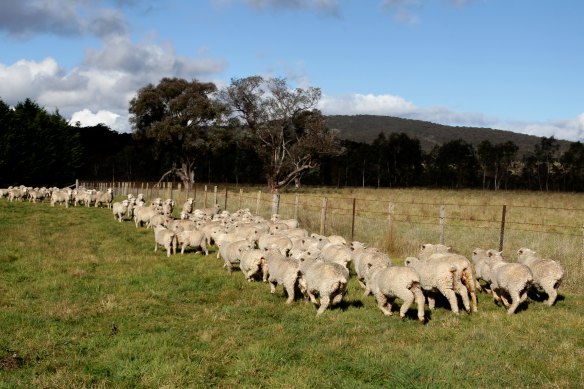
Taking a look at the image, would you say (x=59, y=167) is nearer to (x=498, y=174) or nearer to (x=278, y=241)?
(x=278, y=241)

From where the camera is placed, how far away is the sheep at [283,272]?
1088 centimetres

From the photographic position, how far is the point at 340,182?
102 metres

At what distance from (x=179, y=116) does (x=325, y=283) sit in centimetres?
5559

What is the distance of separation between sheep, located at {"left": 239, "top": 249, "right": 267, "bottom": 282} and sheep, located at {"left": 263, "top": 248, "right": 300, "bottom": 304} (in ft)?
1.27

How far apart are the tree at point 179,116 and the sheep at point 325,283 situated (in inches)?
2064

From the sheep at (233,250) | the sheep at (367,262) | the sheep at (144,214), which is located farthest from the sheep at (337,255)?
the sheep at (144,214)

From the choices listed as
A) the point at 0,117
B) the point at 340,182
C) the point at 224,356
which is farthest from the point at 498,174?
the point at 224,356

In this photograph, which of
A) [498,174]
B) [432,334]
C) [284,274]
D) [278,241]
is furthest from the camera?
[498,174]

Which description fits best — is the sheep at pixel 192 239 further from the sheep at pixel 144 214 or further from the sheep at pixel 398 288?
the sheep at pixel 398 288

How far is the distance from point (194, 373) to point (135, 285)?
19.4 ft

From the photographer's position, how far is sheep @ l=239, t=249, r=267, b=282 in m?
12.7

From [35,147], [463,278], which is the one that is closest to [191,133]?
[35,147]

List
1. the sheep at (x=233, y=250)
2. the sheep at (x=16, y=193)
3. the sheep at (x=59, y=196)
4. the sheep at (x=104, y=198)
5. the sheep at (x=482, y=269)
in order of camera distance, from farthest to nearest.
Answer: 1. the sheep at (x=16, y=193)
2. the sheep at (x=104, y=198)
3. the sheep at (x=59, y=196)
4. the sheep at (x=233, y=250)
5. the sheep at (x=482, y=269)

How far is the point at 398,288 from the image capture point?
9.48 meters
